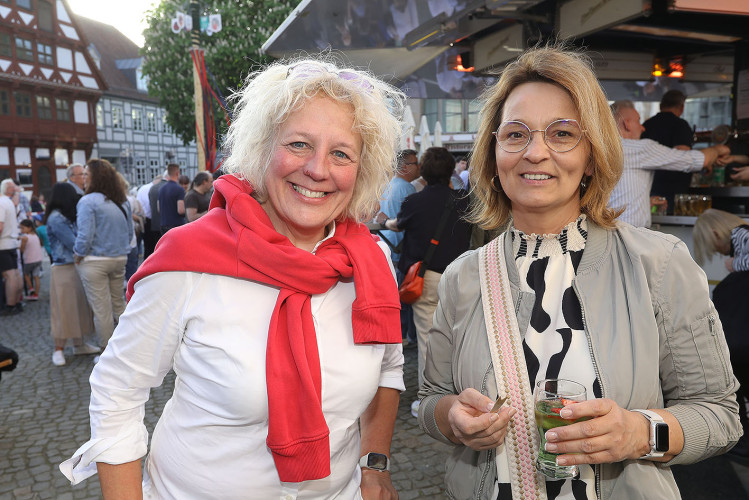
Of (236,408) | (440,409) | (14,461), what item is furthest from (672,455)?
(14,461)

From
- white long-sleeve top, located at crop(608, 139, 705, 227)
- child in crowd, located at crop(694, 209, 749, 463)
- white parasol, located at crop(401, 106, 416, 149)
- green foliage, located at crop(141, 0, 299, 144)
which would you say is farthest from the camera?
green foliage, located at crop(141, 0, 299, 144)

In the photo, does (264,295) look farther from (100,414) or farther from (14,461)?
(14,461)

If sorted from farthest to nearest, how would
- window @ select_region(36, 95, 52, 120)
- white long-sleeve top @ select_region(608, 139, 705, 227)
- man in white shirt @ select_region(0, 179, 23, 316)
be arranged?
1. window @ select_region(36, 95, 52, 120)
2. man in white shirt @ select_region(0, 179, 23, 316)
3. white long-sleeve top @ select_region(608, 139, 705, 227)

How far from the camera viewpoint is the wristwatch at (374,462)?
6.19 feet

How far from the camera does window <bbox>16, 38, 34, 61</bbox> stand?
98.0 feet

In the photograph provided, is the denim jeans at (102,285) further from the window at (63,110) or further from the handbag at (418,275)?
→ the window at (63,110)

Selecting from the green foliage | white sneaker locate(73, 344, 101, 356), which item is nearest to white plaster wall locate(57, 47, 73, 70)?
the green foliage

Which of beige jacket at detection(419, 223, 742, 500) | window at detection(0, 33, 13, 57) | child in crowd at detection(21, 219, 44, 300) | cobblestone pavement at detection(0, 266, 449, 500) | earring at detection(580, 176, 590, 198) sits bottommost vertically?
cobblestone pavement at detection(0, 266, 449, 500)

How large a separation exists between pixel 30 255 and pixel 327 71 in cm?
1056

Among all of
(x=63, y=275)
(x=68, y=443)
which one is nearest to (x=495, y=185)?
(x=68, y=443)

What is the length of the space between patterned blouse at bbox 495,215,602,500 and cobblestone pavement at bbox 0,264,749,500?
2217mm

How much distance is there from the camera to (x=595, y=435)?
1.31m

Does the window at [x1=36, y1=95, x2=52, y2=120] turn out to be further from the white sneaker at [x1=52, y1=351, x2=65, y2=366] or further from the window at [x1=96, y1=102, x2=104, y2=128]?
the white sneaker at [x1=52, y1=351, x2=65, y2=366]

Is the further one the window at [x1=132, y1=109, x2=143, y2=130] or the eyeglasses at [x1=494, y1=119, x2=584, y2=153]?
the window at [x1=132, y1=109, x2=143, y2=130]
